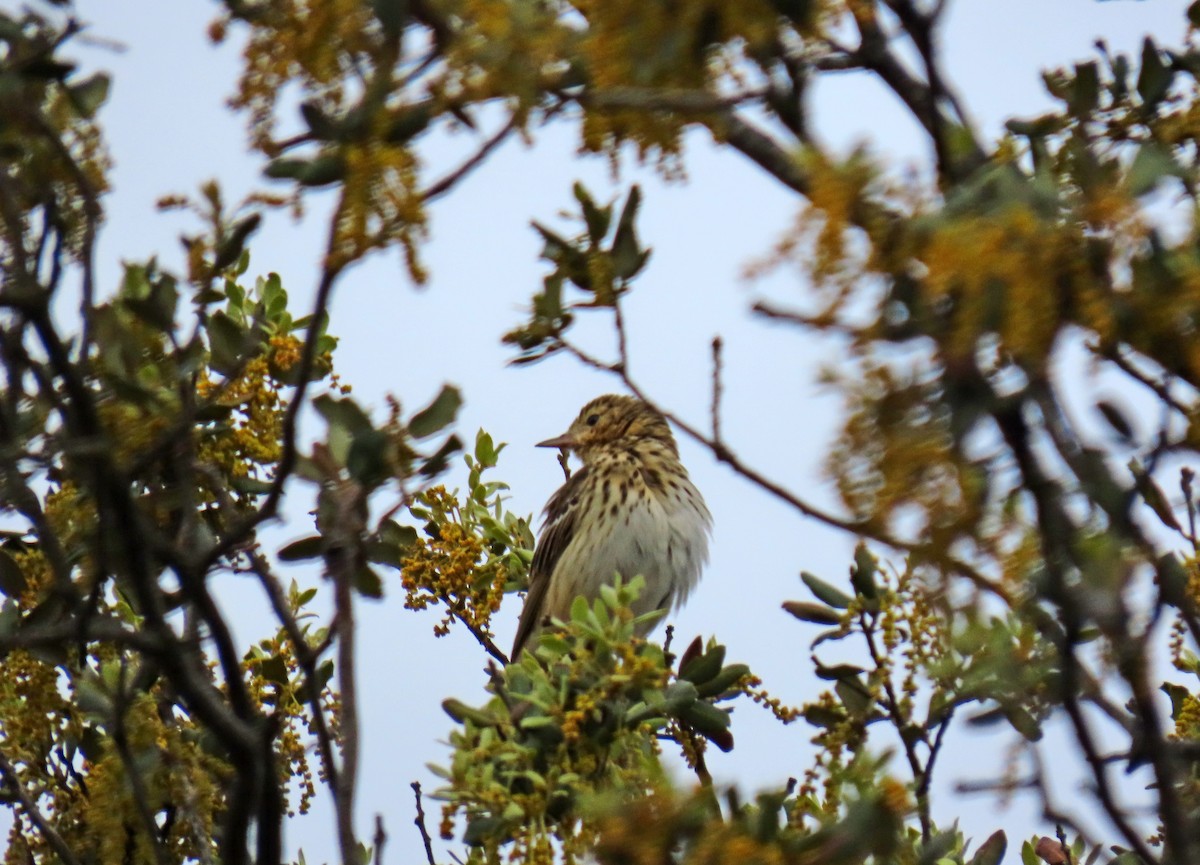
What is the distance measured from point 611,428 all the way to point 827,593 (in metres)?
4.54

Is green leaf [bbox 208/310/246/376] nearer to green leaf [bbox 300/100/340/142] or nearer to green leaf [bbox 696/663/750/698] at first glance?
green leaf [bbox 300/100/340/142]

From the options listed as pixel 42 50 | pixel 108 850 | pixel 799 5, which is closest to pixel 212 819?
pixel 108 850

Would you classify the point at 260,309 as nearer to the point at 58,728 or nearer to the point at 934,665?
the point at 58,728

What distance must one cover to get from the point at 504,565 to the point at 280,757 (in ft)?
5.49

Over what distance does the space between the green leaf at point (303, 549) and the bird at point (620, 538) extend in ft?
13.6

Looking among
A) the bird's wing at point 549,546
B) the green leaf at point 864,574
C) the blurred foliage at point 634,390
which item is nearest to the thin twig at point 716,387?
the blurred foliage at point 634,390

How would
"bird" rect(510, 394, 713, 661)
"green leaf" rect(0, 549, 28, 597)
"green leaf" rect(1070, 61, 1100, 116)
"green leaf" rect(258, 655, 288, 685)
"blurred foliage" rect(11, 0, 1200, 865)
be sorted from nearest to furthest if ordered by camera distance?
1. "blurred foliage" rect(11, 0, 1200, 865)
2. "green leaf" rect(1070, 61, 1100, 116)
3. "green leaf" rect(0, 549, 28, 597)
4. "green leaf" rect(258, 655, 288, 685)
5. "bird" rect(510, 394, 713, 661)

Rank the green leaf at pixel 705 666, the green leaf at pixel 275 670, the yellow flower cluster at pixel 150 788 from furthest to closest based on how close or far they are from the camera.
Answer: the green leaf at pixel 275 670, the green leaf at pixel 705 666, the yellow flower cluster at pixel 150 788

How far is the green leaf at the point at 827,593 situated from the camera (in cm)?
432

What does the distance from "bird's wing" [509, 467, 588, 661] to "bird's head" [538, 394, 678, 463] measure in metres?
0.44

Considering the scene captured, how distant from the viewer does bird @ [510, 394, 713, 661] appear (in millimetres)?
7816

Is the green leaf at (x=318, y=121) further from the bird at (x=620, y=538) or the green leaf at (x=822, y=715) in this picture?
the bird at (x=620, y=538)

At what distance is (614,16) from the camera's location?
2.20m

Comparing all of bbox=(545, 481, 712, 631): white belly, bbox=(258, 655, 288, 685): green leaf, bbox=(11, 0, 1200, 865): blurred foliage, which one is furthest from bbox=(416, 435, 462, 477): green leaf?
bbox=(545, 481, 712, 631): white belly
